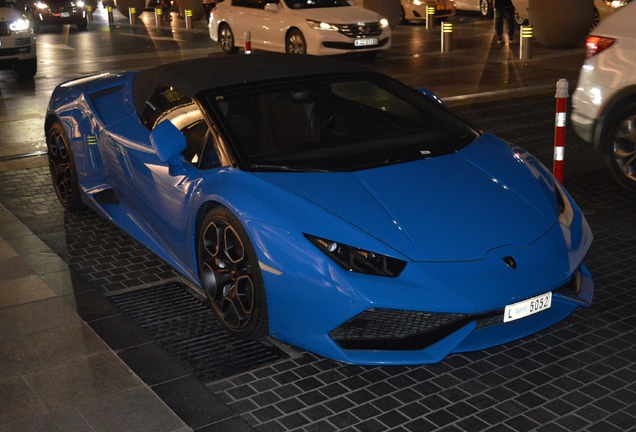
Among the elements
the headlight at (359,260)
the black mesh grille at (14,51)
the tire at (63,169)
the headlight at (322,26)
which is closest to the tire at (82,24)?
the black mesh grille at (14,51)

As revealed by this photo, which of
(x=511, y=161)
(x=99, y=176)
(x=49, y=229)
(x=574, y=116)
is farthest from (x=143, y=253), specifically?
(x=574, y=116)

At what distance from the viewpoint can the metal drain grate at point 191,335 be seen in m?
4.87

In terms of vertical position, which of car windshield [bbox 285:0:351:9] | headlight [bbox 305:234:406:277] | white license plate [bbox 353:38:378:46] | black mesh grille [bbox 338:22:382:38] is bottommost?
white license plate [bbox 353:38:378:46]

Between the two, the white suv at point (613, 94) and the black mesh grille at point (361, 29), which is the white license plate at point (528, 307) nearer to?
the white suv at point (613, 94)

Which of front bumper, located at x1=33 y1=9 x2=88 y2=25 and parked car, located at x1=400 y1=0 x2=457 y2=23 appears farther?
front bumper, located at x1=33 y1=9 x2=88 y2=25

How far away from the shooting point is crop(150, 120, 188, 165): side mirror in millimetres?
5480

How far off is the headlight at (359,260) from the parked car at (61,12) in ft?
95.6

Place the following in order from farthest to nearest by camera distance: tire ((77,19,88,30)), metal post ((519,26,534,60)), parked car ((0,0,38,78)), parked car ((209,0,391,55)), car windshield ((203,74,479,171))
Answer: tire ((77,19,88,30))
parked car ((209,0,391,55))
metal post ((519,26,534,60))
parked car ((0,0,38,78))
car windshield ((203,74,479,171))

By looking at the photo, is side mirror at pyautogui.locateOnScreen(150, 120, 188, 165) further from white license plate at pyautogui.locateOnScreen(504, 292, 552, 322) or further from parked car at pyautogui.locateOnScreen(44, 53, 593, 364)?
white license plate at pyautogui.locateOnScreen(504, 292, 552, 322)

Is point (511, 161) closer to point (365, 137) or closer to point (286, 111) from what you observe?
point (365, 137)

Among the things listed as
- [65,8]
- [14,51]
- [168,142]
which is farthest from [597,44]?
[65,8]

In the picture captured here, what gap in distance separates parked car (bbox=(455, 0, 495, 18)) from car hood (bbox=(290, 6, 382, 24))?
10.0 metres

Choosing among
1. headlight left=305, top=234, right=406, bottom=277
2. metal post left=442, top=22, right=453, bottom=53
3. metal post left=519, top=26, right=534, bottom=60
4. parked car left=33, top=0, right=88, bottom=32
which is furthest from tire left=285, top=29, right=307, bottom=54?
parked car left=33, top=0, right=88, bottom=32

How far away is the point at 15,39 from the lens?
16.6 meters
